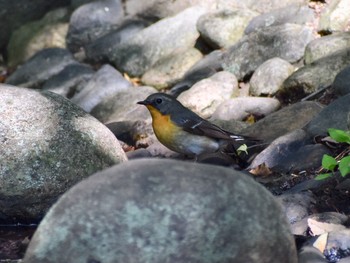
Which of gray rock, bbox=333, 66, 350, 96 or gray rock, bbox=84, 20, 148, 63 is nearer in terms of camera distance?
gray rock, bbox=333, 66, 350, 96

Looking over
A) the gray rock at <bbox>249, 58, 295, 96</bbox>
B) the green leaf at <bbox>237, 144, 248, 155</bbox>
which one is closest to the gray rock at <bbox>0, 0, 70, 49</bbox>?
the gray rock at <bbox>249, 58, 295, 96</bbox>

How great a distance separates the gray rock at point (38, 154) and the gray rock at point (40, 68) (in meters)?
6.86

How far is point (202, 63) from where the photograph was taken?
41.7 feet

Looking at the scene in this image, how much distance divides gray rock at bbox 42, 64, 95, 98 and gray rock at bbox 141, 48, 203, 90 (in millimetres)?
1243

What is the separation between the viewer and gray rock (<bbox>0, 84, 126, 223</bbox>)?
24.5 feet

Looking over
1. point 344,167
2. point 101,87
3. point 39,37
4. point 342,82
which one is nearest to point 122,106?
point 101,87

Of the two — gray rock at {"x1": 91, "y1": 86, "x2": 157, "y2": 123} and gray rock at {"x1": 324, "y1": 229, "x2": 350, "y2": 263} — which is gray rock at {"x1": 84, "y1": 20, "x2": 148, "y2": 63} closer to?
gray rock at {"x1": 91, "y1": 86, "x2": 157, "y2": 123}

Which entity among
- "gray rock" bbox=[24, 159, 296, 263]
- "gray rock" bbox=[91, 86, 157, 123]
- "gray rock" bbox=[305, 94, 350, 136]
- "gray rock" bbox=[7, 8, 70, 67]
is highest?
"gray rock" bbox=[24, 159, 296, 263]

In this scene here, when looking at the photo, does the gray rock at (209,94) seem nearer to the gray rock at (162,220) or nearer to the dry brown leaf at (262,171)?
the dry brown leaf at (262,171)

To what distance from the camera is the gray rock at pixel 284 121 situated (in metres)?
9.04

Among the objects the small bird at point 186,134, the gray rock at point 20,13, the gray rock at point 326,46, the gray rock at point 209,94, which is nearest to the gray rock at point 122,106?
the gray rock at point 209,94

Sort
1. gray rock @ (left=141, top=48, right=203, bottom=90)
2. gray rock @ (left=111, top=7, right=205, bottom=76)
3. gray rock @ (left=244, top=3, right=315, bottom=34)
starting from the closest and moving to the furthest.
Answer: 1. gray rock @ (left=244, top=3, right=315, bottom=34)
2. gray rock @ (left=141, top=48, right=203, bottom=90)
3. gray rock @ (left=111, top=7, right=205, bottom=76)

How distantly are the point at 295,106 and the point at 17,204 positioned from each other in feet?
11.7

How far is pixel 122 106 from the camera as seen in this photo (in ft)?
40.3
